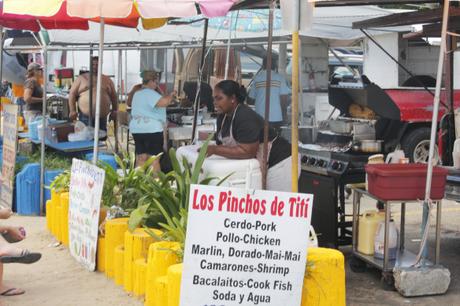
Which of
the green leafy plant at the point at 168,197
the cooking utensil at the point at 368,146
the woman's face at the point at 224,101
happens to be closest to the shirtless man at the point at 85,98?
the woman's face at the point at 224,101

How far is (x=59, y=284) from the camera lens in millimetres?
6254

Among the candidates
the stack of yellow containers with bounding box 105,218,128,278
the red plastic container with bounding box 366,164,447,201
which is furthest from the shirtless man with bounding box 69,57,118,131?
the red plastic container with bounding box 366,164,447,201

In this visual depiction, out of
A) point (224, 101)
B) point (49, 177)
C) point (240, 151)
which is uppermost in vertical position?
point (224, 101)

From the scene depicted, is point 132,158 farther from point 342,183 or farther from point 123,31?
point 123,31

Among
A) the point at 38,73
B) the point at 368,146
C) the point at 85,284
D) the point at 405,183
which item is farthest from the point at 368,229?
the point at 38,73

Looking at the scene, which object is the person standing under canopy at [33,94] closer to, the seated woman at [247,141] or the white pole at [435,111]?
the seated woman at [247,141]

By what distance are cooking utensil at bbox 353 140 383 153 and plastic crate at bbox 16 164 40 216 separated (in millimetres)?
4474

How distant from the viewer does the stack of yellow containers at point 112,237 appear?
619 centimetres

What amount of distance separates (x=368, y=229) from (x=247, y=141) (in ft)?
4.27

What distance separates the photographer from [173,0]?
20.2ft

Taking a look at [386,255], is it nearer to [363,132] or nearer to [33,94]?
[363,132]

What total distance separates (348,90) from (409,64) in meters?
9.08

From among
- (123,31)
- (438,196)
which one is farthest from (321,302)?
(123,31)

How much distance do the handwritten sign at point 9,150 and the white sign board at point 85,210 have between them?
7.72ft
